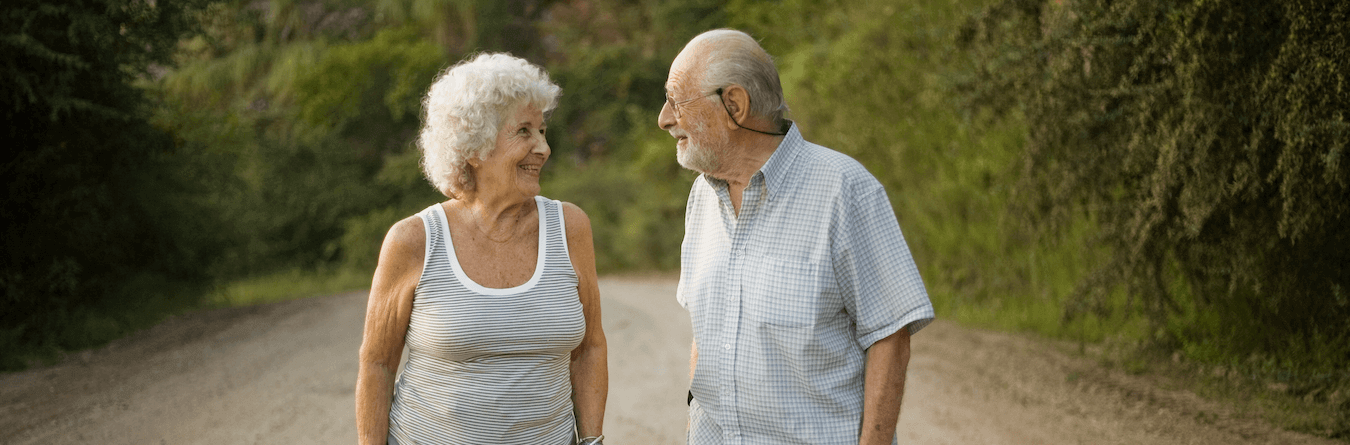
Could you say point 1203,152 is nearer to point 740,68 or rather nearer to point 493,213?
point 740,68

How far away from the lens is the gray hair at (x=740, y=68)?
6.68ft

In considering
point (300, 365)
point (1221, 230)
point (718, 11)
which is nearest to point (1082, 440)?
point (1221, 230)

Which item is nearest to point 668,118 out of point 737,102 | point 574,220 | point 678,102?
point 678,102

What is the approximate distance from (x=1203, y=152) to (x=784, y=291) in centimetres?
393

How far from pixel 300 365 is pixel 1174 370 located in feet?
19.8

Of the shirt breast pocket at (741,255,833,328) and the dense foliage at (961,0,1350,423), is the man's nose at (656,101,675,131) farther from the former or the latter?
the dense foliage at (961,0,1350,423)

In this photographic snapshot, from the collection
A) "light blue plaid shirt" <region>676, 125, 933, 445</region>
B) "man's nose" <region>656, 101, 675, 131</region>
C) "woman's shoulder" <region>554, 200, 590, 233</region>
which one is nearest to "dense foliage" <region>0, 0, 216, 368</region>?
"woman's shoulder" <region>554, 200, 590, 233</region>

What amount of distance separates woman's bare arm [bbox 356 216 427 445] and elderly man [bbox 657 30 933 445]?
663mm

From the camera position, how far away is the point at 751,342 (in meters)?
2.01

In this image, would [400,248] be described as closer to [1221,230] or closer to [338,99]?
[1221,230]

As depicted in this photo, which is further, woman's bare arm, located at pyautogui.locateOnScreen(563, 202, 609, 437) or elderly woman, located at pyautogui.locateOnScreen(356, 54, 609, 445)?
woman's bare arm, located at pyautogui.locateOnScreen(563, 202, 609, 437)

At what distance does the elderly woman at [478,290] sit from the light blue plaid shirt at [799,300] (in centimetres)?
42

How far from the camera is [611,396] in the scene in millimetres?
6035

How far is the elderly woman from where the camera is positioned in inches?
87.4
